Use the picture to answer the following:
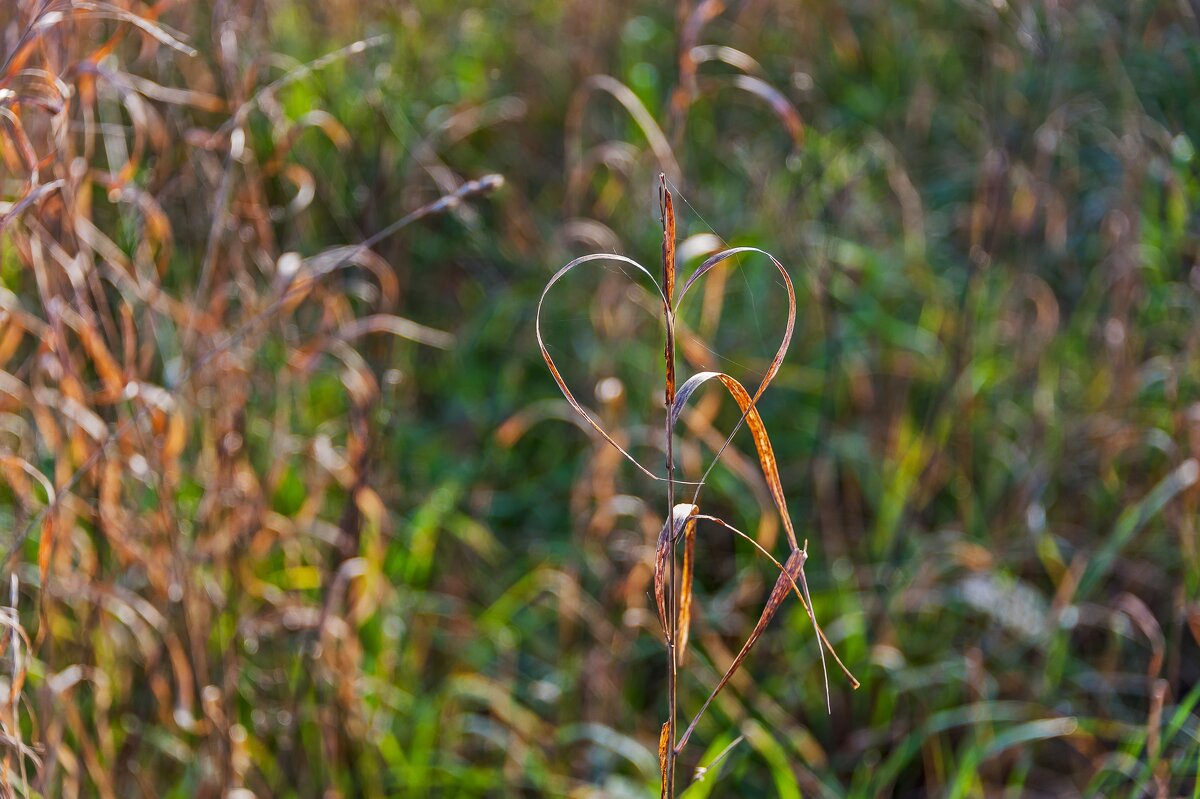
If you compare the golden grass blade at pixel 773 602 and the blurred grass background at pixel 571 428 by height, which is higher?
the golden grass blade at pixel 773 602

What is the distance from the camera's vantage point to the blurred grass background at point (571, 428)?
1282 millimetres

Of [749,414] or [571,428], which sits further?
[571,428]

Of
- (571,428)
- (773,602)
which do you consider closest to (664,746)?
(773,602)

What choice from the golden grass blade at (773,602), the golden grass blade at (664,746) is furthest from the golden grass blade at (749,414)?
the golden grass blade at (664,746)

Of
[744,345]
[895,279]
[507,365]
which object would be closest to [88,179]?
[507,365]

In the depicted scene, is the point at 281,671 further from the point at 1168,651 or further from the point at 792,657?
the point at 1168,651

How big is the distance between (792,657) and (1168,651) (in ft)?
1.91

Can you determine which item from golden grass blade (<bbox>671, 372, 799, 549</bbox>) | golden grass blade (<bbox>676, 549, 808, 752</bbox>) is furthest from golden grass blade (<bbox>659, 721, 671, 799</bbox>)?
golden grass blade (<bbox>671, 372, 799, 549</bbox>)

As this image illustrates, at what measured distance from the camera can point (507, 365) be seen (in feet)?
7.37

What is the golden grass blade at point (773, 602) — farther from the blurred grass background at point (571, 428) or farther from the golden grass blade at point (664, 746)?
the blurred grass background at point (571, 428)

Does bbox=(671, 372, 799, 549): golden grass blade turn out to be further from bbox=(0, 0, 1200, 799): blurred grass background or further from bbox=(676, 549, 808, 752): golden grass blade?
bbox=(0, 0, 1200, 799): blurred grass background

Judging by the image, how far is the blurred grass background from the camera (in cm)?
128

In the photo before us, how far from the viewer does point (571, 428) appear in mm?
2125

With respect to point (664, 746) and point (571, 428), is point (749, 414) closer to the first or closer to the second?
point (664, 746)
